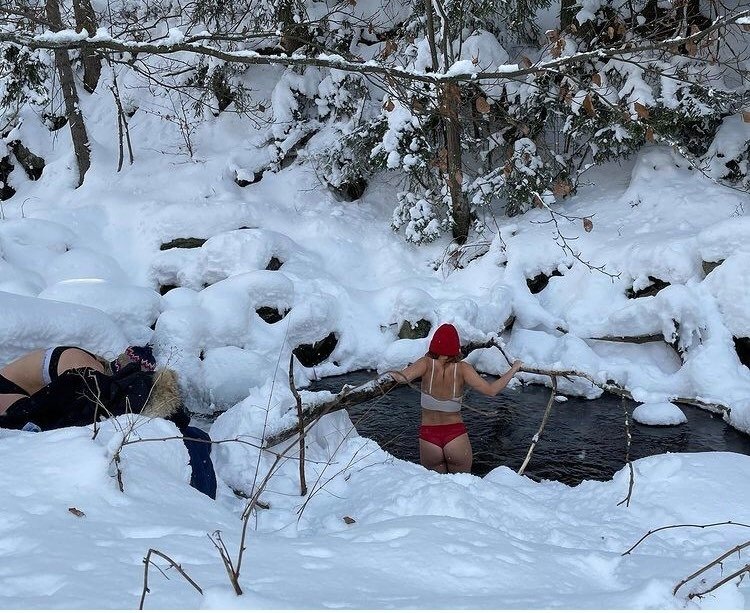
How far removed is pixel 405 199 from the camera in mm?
10758

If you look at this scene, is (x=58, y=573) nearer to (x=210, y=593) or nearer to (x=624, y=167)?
(x=210, y=593)

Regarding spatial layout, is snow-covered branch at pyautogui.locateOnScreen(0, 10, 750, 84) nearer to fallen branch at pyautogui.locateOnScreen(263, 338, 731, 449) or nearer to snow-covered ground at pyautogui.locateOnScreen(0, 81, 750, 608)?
snow-covered ground at pyautogui.locateOnScreen(0, 81, 750, 608)

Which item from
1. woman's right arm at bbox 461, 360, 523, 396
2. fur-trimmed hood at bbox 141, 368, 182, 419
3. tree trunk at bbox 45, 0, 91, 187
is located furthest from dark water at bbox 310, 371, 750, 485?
tree trunk at bbox 45, 0, 91, 187

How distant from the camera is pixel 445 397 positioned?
552 cm

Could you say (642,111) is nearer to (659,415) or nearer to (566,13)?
(659,415)

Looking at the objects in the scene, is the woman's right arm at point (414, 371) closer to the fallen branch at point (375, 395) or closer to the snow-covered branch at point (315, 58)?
the fallen branch at point (375, 395)

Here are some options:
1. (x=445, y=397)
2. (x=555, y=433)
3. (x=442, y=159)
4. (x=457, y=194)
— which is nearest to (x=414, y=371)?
(x=445, y=397)

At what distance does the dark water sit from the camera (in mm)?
5945

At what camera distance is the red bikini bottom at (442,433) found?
554cm

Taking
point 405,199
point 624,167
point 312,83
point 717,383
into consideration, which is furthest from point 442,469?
point 312,83

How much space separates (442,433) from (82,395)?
9.70 feet

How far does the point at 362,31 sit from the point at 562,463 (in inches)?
402

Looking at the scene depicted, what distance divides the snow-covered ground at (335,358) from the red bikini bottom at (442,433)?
0.70 m

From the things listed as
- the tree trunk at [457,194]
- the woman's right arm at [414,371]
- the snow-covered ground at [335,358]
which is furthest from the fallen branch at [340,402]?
the tree trunk at [457,194]
